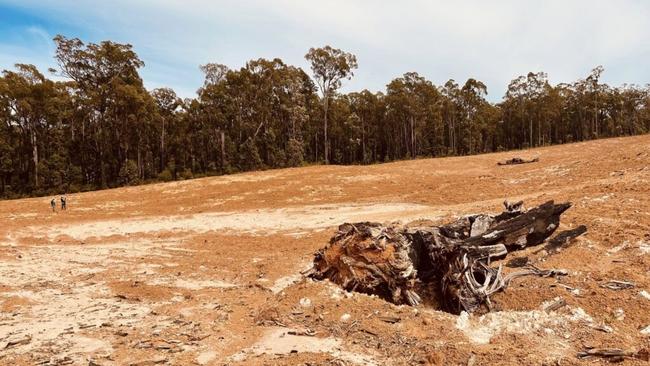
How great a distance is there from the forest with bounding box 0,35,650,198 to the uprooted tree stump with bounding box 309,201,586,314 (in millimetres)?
41654

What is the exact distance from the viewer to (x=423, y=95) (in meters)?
66.0

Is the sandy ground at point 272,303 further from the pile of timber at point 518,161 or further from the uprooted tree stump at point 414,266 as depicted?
the pile of timber at point 518,161

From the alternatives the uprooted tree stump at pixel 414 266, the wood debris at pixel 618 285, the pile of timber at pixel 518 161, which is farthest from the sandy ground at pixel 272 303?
the pile of timber at pixel 518 161

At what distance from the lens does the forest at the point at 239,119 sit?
45969 millimetres

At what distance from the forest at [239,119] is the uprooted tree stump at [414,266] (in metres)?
41.7

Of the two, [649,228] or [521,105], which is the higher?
[521,105]

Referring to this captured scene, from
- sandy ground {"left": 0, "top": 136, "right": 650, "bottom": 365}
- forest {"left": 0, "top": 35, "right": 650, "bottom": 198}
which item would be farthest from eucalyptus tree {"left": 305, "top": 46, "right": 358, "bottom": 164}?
sandy ground {"left": 0, "top": 136, "right": 650, "bottom": 365}

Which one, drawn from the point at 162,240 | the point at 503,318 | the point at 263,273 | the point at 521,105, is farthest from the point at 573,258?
the point at 521,105

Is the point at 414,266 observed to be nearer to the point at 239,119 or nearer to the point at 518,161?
the point at 518,161

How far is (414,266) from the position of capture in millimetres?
8812

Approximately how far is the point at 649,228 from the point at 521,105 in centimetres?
6933

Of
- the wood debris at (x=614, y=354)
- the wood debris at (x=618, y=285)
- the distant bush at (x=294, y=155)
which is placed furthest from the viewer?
the distant bush at (x=294, y=155)

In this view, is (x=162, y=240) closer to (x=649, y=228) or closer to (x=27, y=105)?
(x=649, y=228)

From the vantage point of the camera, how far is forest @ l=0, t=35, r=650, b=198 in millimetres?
45969
